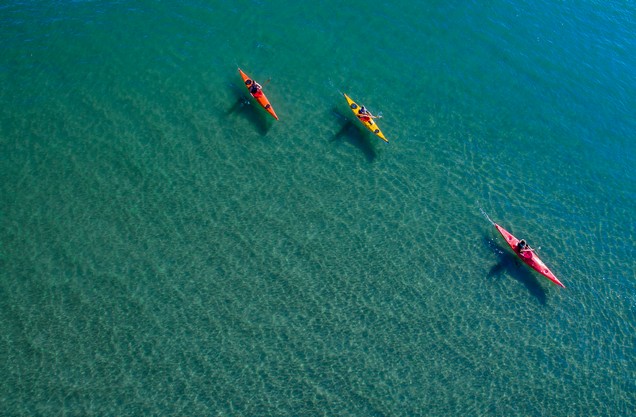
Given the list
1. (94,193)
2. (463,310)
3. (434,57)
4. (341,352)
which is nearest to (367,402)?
(341,352)

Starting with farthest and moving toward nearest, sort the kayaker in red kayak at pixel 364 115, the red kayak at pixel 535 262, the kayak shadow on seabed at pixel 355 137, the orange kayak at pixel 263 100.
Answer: the orange kayak at pixel 263 100 < the kayaker in red kayak at pixel 364 115 < the kayak shadow on seabed at pixel 355 137 < the red kayak at pixel 535 262

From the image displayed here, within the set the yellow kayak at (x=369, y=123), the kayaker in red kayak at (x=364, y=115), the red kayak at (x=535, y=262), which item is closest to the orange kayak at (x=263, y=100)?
the yellow kayak at (x=369, y=123)

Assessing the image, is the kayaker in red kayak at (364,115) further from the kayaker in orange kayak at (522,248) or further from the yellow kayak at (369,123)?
the kayaker in orange kayak at (522,248)

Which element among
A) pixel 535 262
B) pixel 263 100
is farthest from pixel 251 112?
pixel 535 262

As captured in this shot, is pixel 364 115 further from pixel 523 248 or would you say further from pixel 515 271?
pixel 515 271

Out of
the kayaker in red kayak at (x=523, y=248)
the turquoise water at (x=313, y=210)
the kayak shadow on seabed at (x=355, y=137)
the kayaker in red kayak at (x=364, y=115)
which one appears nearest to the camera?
the turquoise water at (x=313, y=210)

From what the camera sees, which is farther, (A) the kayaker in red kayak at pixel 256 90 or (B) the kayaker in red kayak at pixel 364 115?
(A) the kayaker in red kayak at pixel 256 90

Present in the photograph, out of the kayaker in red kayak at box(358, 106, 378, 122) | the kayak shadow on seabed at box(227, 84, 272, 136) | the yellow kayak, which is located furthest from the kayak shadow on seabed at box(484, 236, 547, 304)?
the kayak shadow on seabed at box(227, 84, 272, 136)

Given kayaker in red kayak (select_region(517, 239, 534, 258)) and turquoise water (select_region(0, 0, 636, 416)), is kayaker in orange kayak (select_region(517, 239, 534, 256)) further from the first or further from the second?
turquoise water (select_region(0, 0, 636, 416))
